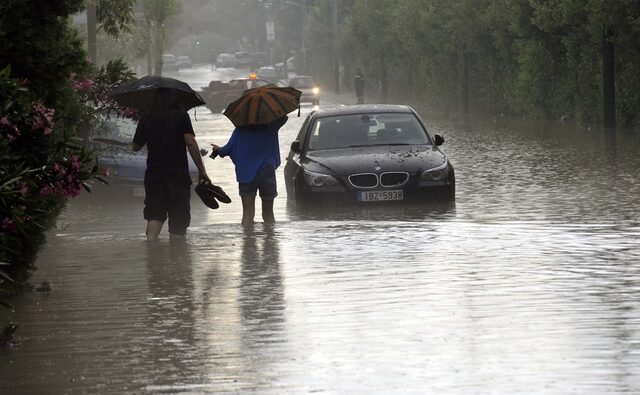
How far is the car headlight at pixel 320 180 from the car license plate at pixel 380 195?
35 cm

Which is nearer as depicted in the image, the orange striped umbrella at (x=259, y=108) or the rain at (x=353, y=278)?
the rain at (x=353, y=278)

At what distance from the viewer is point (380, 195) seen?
18.7 m

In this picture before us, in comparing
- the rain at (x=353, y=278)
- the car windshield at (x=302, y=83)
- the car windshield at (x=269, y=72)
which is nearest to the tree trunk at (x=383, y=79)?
the car windshield at (x=302, y=83)

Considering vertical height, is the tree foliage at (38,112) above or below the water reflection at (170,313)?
above

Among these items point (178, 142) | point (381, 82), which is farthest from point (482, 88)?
point (178, 142)

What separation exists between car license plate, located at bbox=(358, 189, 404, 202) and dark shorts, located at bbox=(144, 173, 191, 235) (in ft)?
14.1

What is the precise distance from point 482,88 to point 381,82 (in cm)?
2190

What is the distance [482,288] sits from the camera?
434 inches

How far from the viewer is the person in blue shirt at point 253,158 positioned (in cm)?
1634

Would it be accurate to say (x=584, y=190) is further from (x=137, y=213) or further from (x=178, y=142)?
(x=178, y=142)

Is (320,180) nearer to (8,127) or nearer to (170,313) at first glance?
(170,313)

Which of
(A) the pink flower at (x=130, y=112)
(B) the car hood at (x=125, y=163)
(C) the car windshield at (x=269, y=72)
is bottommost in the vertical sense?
(B) the car hood at (x=125, y=163)

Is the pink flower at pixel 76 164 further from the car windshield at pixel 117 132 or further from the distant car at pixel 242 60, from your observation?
the distant car at pixel 242 60

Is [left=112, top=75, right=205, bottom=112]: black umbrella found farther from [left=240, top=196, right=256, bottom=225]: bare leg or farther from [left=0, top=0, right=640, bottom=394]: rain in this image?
[left=240, top=196, right=256, bottom=225]: bare leg
